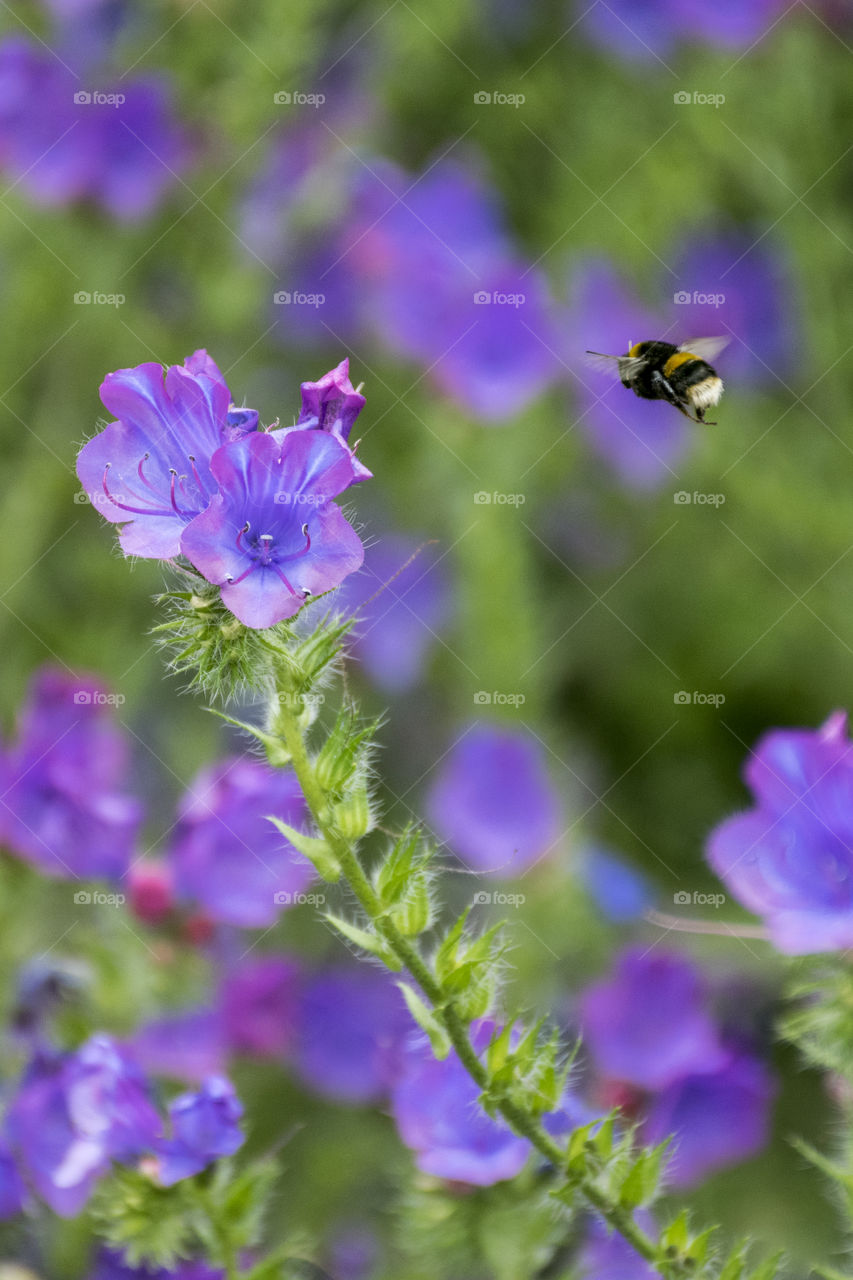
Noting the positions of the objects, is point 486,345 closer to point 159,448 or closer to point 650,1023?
point 650,1023

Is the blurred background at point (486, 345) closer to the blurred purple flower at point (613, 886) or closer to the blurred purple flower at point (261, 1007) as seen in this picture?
the blurred purple flower at point (613, 886)

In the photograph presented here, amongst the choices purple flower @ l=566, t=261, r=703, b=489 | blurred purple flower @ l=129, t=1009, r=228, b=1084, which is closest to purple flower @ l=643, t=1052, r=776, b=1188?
blurred purple flower @ l=129, t=1009, r=228, b=1084

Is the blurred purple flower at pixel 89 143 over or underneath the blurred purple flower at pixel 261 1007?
over

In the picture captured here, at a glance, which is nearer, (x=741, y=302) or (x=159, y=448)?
(x=159, y=448)

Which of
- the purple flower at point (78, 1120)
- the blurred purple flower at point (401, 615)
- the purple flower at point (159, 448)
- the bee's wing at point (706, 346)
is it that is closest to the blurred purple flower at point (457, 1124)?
the purple flower at point (78, 1120)

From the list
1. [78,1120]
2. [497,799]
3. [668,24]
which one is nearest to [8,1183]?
[78,1120]
